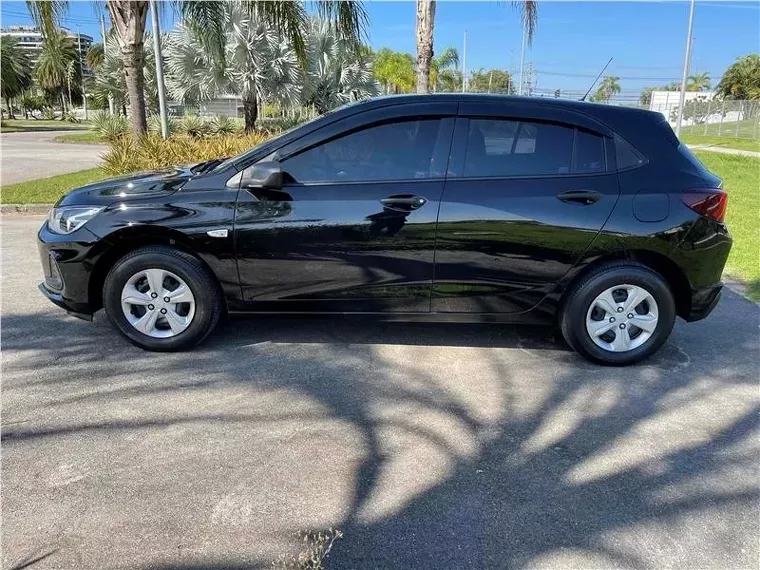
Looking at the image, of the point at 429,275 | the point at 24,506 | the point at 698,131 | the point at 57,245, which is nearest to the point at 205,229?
the point at 57,245

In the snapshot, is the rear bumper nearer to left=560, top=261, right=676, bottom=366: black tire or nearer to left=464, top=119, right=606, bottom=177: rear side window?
left=560, top=261, right=676, bottom=366: black tire

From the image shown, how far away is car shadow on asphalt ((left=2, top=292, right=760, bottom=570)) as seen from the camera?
246 centimetres

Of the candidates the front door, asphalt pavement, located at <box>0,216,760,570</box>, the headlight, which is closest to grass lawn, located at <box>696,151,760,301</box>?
asphalt pavement, located at <box>0,216,760,570</box>

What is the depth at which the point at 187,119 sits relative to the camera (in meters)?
23.7

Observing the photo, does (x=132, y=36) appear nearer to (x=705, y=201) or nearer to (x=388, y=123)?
(x=388, y=123)

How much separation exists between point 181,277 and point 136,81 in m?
8.43

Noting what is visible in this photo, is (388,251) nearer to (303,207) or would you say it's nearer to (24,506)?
(303,207)

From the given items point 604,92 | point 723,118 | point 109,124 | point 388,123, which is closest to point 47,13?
point 388,123

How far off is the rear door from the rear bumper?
90cm

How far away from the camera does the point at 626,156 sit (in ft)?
13.1

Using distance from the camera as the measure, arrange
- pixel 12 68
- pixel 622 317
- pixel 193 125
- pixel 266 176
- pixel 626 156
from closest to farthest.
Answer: pixel 266 176
pixel 626 156
pixel 622 317
pixel 193 125
pixel 12 68

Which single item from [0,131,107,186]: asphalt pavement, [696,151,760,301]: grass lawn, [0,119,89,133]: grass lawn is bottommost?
[696,151,760,301]: grass lawn

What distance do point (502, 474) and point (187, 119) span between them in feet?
77.6

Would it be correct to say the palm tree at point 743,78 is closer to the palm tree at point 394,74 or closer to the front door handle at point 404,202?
the palm tree at point 394,74
